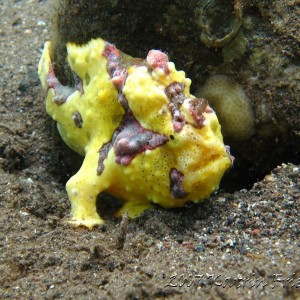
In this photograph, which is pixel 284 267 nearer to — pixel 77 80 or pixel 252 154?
pixel 252 154

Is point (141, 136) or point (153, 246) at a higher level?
point (141, 136)

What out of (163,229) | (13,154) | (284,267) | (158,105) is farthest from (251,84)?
(13,154)

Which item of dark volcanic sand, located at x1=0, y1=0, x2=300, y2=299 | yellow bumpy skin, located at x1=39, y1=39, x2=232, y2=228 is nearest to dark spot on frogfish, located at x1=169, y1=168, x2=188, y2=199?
yellow bumpy skin, located at x1=39, y1=39, x2=232, y2=228

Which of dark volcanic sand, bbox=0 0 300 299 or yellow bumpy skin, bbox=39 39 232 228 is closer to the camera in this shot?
dark volcanic sand, bbox=0 0 300 299

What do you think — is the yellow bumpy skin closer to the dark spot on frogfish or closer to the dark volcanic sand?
the dark spot on frogfish

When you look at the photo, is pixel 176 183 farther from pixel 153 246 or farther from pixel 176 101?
pixel 176 101

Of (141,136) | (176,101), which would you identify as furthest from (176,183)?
(176,101)
